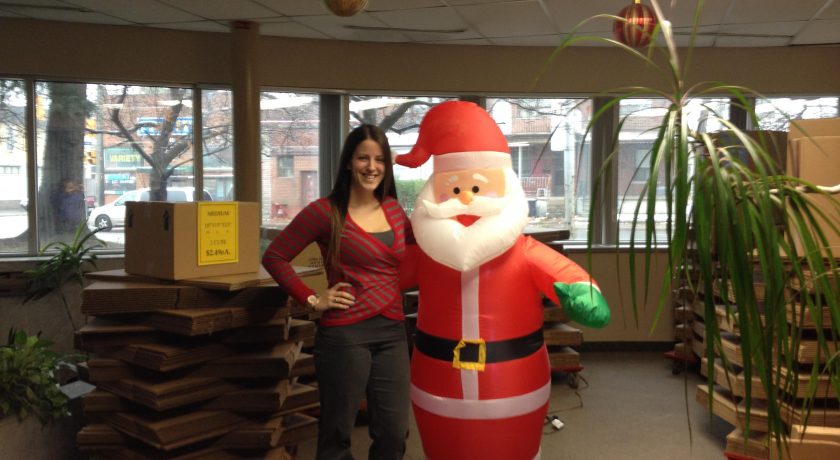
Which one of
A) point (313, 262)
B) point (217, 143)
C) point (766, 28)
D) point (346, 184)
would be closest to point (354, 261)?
point (346, 184)

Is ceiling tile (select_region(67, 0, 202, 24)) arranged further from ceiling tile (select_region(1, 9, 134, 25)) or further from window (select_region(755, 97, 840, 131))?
window (select_region(755, 97, 840, 131))

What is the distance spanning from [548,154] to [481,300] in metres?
3.28

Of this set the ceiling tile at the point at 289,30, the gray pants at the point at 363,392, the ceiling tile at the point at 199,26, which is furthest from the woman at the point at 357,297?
the ceiling tile at the point at 199,26

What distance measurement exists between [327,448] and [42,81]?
3.50 m

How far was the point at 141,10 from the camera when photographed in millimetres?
4043

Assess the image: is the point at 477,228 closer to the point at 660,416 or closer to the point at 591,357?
the point at 660,416

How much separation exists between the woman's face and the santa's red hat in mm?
221

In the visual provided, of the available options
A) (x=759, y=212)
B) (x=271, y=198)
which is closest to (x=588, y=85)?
(x=271, y=198)

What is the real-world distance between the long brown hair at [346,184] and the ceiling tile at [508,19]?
6.48 feet

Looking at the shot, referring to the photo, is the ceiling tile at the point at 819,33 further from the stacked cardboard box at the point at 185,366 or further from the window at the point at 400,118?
the stacked cardboard box at the point at 185,366

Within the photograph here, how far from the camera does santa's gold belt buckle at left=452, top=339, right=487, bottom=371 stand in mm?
2240

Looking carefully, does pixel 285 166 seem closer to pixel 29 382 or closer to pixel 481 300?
pixel 29 382

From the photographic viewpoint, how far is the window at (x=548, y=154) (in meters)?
5.34

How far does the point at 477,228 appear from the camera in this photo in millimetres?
2223
